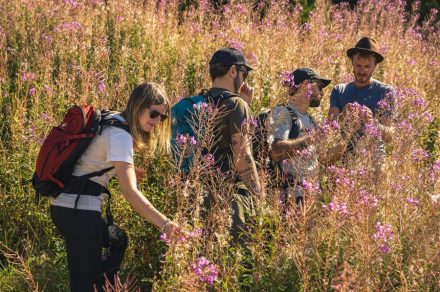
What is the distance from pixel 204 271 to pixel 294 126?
7.33 feet

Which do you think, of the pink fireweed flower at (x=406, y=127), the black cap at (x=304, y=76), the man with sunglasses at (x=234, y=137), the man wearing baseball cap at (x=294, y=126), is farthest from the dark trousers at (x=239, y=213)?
the black cap at (x=304, y=76)

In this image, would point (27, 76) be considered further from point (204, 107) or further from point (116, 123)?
point (116, 123)

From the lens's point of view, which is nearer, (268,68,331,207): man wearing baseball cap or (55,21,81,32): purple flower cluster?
(268,68,331,207): man wearing baseball cap

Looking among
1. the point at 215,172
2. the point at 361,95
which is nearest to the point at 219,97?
the point at 215,172

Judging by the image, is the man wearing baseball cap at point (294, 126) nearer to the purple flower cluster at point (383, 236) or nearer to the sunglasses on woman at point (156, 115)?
the sunglasses on woman at point (156, 115)

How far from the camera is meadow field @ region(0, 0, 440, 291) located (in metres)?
3.30

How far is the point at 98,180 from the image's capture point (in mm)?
3900

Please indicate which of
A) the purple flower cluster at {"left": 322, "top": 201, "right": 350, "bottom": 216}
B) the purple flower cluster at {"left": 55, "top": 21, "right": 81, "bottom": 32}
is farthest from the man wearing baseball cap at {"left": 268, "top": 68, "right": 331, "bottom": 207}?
the purple flower cluster at {"left": 55, "top": 21, "right": 81, "bottom": 32}

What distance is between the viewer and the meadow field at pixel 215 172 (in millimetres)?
3297

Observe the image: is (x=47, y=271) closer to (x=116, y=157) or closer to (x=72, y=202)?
(x=72, y=202)

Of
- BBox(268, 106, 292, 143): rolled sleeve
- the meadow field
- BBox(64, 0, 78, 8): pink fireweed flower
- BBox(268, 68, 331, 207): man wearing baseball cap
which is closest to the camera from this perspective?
the meadow field

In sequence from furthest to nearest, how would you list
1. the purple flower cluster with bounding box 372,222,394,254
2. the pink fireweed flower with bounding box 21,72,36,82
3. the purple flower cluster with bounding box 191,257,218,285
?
the pink fireweed flower with bounding box 21,72,36,82, the purple flower cluster with bounding box 372,222,394,254, the purple flower cluster with bounding box 191,257,218,285

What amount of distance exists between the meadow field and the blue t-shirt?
0.17 meters

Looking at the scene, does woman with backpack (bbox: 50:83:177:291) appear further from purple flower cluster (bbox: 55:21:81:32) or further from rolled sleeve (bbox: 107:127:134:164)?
purple flower cluster (bbox: 55:21:81:32)
